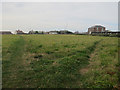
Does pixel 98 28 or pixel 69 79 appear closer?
pixel 69 79

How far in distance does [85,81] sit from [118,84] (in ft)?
4.81

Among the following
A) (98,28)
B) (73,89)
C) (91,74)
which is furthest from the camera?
(98,28)

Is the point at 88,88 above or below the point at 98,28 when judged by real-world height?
below

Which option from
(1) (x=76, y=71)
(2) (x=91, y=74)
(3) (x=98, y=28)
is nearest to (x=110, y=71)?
(2) (x=91, y=74)

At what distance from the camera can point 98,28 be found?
406 ft

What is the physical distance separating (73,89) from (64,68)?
213cm

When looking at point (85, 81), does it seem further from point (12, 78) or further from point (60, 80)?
point (12, 78)

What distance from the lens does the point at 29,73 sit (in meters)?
6.21

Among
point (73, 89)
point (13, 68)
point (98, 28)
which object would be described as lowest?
point (73, 89)

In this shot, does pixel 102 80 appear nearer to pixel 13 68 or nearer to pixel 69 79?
pixel 69 79

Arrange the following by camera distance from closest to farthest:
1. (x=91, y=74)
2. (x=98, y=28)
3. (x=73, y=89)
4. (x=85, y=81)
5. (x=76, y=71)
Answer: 1. (x=73, y=89)
2. (x=85, y=81)
3. (x=91, y=74)
4. (x=76, y=71)
5. (x=98, y=28)

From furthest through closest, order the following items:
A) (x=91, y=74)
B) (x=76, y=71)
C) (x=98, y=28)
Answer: (x=98, y=28) → (x=76, y=71) → (x=91, y=74)

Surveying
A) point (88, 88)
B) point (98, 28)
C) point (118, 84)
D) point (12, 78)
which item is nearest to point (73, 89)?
point (88, 88)

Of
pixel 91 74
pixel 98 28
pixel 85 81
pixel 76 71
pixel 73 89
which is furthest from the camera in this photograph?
pixel 98 28
